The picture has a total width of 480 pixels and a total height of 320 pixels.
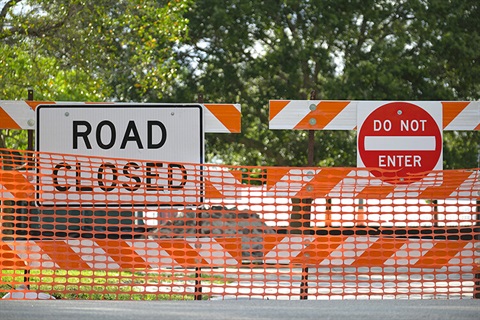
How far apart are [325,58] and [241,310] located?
82.2 ft

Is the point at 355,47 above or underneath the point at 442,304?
above

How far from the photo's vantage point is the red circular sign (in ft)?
32.0

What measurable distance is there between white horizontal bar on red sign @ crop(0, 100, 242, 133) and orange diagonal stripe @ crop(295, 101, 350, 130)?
698 mm

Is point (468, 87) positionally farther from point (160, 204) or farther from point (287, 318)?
point (287, 318)

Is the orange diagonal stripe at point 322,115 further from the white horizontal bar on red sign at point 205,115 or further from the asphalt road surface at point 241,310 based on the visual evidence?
the asphalt road surface at point 241,310

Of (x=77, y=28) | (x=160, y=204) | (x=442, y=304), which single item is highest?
(x=77, y=28)

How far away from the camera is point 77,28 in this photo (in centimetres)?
1745

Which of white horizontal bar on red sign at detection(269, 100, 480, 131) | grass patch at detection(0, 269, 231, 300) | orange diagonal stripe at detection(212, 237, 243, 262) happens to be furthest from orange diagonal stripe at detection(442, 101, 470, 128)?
grass patch at detection(0, 269, 231, 300)

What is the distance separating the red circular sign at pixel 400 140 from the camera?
9758 mm

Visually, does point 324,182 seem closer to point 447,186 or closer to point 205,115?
point 447,186

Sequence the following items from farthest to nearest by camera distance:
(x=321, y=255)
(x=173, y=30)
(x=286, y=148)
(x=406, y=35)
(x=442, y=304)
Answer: (x=286, y=148)
(x=406, y=35)
(x=173, y=30)
(x=321, y=255)
(x=442, y=304)

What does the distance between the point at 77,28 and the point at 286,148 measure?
16223 mm

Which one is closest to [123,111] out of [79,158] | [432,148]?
[79,158]

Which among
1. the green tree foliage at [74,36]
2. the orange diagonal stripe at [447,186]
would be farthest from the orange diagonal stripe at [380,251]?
the green tree foliage at [74,36]
